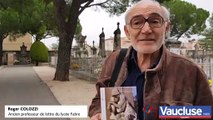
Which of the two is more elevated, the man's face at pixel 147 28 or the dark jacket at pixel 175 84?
the man's face at pixel 147 28

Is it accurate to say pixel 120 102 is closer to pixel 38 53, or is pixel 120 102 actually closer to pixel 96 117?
pixel 96 117

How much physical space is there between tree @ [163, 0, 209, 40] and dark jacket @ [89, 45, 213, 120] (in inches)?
2096

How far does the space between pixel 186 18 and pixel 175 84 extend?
183ft

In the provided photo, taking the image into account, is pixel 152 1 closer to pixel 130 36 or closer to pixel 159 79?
pixel 130 36

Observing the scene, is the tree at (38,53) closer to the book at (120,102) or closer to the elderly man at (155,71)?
the elderly man at (155,71)

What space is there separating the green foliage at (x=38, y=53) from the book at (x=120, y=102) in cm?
4713

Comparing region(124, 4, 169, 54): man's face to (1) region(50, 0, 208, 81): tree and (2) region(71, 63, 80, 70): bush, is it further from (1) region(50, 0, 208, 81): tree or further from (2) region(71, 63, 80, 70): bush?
(2) region(71, 63, 80, 70): bush

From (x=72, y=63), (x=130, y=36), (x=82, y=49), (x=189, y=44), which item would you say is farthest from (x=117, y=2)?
(x=189, y=44)

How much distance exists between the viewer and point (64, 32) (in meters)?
20.6

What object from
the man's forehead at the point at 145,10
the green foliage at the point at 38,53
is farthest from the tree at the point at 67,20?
the green foliage at the point at 38,53

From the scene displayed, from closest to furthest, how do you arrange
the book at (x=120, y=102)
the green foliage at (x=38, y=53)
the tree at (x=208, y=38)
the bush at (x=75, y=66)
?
the book at (x=120, y=102) → the bush at (x=75, y=66) → the green foliage at (x=38, y=53) → the tree at (x=208, y=38)

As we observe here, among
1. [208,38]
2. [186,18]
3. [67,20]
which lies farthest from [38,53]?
[67,20]

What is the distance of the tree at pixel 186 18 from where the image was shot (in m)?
55.3

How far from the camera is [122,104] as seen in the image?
1.86 metres
